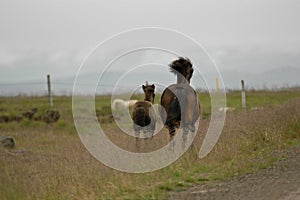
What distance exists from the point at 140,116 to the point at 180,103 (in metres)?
2.86

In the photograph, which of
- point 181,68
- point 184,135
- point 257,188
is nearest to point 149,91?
point 181,68

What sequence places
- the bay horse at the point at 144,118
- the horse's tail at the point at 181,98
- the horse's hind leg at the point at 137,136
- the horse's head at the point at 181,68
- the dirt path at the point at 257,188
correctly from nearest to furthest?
the dirt path at the point at 257,188 < the horse's tail at the point at 181,98 < the horse's head at the point at 181,68 < the horse's hind leg at the point at 137,136 < the bay horse at the point at 144,118

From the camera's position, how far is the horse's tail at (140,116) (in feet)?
48.6

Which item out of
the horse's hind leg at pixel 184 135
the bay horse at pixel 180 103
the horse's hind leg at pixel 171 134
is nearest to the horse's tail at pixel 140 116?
the bay horse at pixel 180 103

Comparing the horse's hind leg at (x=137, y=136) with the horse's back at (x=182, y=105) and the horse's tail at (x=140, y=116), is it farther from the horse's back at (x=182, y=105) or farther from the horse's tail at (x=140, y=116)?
the horse's back at (x=182, y=105)

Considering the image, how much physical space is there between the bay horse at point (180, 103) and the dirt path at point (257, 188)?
3.07m

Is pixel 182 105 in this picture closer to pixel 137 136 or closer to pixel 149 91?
pixel 137 136

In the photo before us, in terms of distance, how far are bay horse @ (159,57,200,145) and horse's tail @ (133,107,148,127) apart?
2.05 m

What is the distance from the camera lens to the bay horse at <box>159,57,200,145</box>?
12.3 meters

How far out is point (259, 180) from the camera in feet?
28.6

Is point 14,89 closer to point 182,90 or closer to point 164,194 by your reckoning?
point 182,90

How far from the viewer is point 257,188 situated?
8.14 m

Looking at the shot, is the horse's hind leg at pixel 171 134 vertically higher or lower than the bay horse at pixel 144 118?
lower

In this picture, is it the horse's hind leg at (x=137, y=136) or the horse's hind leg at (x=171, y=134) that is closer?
the horse's hind leg at (x=171, y=134)
